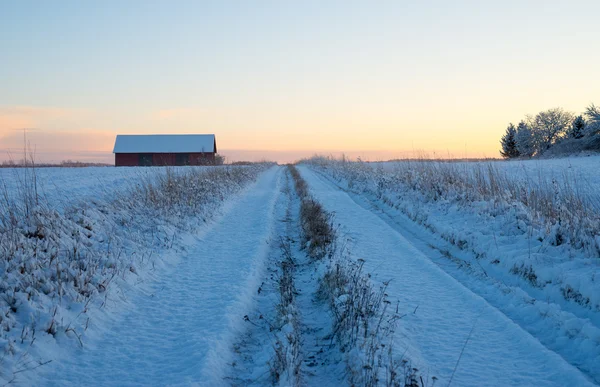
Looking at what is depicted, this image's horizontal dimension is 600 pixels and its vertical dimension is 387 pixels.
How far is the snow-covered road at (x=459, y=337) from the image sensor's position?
3.98 m

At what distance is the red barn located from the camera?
62656 millimetres

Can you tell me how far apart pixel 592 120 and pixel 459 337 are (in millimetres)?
41372

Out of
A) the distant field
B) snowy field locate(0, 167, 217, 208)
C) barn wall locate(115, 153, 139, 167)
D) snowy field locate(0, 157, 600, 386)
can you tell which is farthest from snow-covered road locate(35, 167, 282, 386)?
barn wall locate(115, 153, 139, 167)

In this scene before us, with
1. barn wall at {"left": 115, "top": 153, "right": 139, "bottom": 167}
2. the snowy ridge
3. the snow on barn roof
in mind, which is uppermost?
the snow on barn roof

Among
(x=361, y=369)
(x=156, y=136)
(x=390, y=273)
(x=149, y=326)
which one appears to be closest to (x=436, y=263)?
(x=390, y=273)

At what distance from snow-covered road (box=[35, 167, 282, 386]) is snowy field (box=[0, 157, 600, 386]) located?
22 millimetres

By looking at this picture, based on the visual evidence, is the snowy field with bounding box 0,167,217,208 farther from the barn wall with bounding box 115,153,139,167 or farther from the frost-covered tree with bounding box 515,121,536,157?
the frost-covered tree with bounding box 515,121,536,157

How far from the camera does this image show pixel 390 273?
23.9ft

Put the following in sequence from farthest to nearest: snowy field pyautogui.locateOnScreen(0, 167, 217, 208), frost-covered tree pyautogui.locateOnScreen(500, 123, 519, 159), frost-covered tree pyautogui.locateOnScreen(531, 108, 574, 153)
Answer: frost-covered tree pyautogui.locateOnScreen(500, 123, 519, 159) → frost-covered tree pyautogui.locateOnScreen(531, 108, 574, 153) → snowy field pyautogui.locateOnScreen(0, 167, 217, 208)

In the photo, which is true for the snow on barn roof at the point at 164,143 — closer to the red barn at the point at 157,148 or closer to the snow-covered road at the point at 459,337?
the red barn at the point at 157,148

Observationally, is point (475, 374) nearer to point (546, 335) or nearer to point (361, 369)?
point (361, 369)

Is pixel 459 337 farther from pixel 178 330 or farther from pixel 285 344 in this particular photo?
pixel 178 330

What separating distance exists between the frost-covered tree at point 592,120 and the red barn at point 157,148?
152ft

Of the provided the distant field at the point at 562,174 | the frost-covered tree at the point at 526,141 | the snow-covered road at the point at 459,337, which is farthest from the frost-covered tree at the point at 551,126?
the snow-covered road at the point at 459,337
